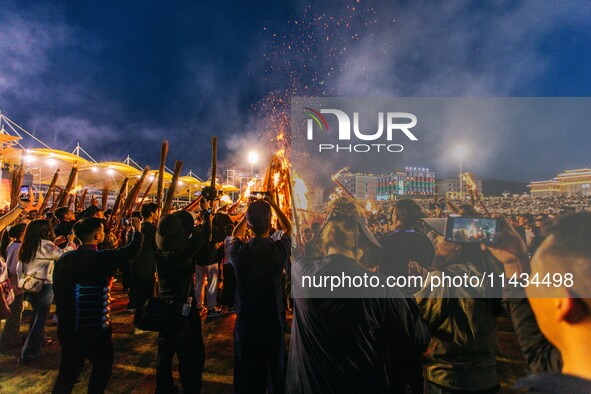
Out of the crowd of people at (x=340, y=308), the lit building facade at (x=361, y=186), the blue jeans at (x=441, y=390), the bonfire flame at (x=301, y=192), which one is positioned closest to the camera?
the crowd of people at (x=340, y=308)

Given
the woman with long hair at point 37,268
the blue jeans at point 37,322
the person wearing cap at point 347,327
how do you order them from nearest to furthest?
the person wearing cap at point 347,327 → the woman with long hair at point 37,268 → the blue jeans at point 37,322

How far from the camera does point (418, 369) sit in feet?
10.5

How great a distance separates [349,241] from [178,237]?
6.83 ft

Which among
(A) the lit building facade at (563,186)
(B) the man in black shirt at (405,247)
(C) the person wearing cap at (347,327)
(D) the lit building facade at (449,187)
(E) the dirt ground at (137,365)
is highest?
(A) the lit building facade at (563,186)

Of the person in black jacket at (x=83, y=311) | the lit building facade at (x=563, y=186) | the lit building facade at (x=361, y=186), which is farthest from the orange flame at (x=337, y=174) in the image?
the lit building facade at (x=563, y=186)

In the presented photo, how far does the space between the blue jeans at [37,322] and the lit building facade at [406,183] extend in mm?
6053

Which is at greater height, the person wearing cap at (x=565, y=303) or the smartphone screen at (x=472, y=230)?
the smartphone screen at (x=472, y=230)

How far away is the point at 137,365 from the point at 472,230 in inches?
200

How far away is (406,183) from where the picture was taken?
19.8ft

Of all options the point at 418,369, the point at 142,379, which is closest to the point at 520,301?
the point at 418,369

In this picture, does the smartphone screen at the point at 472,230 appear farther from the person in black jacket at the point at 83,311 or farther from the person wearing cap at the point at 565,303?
the person in black jacket at the point at 83,311

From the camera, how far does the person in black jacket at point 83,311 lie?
3109mm

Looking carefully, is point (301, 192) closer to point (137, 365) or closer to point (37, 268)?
point (137, 365)

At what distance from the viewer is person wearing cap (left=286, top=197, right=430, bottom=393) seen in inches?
81.0
